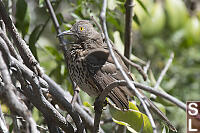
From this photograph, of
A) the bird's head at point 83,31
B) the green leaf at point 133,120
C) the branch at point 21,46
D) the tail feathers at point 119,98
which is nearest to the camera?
the branch at point 21,46

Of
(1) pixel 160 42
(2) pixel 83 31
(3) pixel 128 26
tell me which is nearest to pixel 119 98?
(3) pixel 128 26

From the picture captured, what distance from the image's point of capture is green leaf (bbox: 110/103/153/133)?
254 cm

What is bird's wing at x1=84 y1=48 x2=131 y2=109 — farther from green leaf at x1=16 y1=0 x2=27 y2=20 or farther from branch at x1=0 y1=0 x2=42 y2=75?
branch at x1=0 y1=0 x2=42 y2=75

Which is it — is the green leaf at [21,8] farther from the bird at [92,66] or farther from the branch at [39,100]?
the branch at [39,100]

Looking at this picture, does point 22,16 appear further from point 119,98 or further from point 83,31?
point 119,98

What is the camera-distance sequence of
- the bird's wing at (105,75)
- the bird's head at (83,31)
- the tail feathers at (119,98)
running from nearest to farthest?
the tail feathers at (119,98) → the bird's wing at (105,75) → the bird's head at (83,31)

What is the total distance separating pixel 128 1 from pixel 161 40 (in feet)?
9.39

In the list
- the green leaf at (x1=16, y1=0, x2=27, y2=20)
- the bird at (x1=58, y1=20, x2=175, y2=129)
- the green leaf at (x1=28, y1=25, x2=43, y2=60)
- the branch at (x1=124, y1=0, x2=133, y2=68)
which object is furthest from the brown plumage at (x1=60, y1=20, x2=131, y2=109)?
the green leaf at (x1=16, y1=0, x2=27, y2=20)

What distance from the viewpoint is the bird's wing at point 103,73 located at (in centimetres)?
309

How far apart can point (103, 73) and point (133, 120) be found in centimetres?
75

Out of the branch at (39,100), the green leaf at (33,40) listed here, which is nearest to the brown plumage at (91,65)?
the green leaf at (33,40)

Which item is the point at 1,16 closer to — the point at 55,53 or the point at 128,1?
the point at 128,1

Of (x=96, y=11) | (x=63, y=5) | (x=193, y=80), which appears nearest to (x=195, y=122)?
(x=96, y=11)

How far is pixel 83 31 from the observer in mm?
3543
